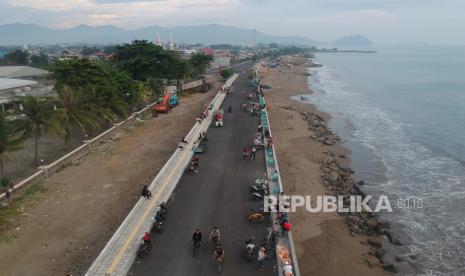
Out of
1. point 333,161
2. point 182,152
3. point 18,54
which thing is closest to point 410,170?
point 333,161

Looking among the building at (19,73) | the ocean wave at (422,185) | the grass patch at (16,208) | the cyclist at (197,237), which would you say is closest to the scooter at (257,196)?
the cyclist at (197,237)

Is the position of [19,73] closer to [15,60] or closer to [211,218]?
[15,60]

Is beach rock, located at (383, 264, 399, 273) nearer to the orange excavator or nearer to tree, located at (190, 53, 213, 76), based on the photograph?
the orange excavator

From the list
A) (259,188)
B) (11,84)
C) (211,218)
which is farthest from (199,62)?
(211,218)

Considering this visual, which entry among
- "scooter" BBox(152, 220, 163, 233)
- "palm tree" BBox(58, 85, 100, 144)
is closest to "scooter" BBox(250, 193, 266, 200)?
"scooter" BBox(152, 220, 163, 233)

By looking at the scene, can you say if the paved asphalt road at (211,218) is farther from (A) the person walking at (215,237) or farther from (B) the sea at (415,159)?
(B) the sea at (415,159)

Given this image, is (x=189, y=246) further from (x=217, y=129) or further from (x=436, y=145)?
(x=436, y=145)
